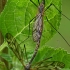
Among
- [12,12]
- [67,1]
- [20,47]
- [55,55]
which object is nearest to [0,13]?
[12,12]

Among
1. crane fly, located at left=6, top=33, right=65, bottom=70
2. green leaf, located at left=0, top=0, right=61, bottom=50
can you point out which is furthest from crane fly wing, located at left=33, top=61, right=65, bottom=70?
green leaf, located at left=0, top=0, right=61, bottom=50

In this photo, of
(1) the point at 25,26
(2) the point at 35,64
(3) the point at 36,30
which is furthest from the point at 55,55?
(3) the point at 36,30

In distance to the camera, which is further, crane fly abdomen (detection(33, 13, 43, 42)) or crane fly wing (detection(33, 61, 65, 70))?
crane fly abdomen (detection(33, 13, 43, 42))

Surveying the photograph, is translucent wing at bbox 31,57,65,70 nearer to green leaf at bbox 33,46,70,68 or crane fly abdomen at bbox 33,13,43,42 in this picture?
green leaf at bbox 33,46,70,68

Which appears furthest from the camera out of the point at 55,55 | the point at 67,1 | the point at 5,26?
the point at 67,1

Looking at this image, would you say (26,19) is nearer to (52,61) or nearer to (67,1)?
(52,61)
